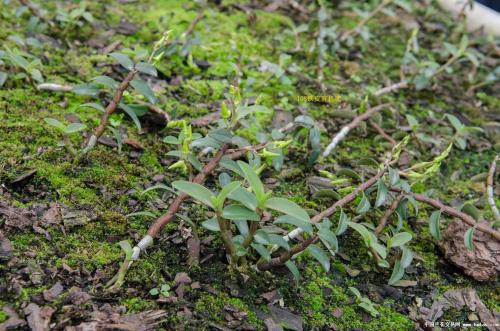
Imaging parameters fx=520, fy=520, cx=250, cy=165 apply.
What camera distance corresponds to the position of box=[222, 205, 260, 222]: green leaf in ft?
5.37

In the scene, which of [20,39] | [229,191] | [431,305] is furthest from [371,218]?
[20,39]

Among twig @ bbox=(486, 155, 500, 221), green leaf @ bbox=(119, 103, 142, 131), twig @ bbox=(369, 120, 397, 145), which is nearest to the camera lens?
green leaf @ bbox=(119, 103, 142, 131)

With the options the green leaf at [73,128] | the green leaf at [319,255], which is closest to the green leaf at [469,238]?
the green leaf at [319,255]

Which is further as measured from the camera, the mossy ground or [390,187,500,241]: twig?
[390,187,500,241]: twig

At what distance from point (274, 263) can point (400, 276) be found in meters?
0.51

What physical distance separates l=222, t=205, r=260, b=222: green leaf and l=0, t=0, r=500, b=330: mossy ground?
1.17ft

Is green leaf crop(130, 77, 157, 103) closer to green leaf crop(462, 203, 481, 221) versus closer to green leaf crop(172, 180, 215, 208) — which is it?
green leaf crop(172, 180, 215, 208)

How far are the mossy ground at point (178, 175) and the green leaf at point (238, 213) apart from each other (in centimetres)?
36

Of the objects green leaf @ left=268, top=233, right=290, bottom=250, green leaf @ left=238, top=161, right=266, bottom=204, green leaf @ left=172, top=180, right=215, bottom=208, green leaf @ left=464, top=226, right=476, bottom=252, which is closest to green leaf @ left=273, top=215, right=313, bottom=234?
green leaf @ left=268, top=233, right=290, bottom=250

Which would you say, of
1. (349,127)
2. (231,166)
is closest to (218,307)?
(231,166)

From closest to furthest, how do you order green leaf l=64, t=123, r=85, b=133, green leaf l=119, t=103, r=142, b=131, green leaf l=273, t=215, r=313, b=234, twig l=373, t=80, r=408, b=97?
green leaf l=273, t=215, r=313, b=234
green leaf l=64, t=123, r=85, b=133
green leaf l=119, t=103, r=142, b=131
twig l=373, t=80, r=408, b=97

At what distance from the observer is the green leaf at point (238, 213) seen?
1.64 m

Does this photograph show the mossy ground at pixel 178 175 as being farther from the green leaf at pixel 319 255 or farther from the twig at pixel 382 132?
the green leaf at pixel 319 255

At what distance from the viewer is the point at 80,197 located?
2076 mm
